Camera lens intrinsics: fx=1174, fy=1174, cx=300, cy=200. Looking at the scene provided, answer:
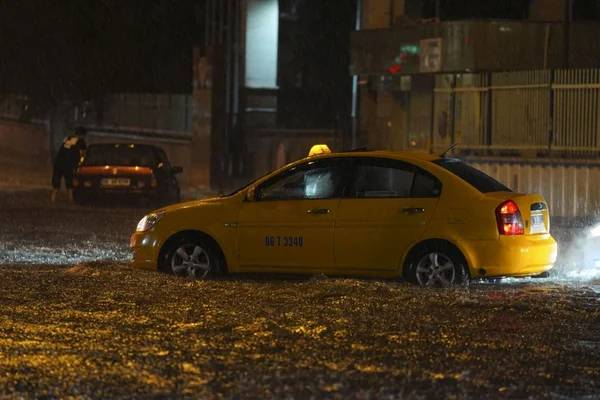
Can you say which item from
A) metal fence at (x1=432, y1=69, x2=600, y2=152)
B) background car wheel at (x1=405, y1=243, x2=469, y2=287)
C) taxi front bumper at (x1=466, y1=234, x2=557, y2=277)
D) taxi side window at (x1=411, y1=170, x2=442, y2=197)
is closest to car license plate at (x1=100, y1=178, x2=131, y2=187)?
metal fence at (x1=432, y1=69, x2=600, y2=152)

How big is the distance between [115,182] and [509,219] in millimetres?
13202

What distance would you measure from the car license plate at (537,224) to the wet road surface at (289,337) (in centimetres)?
57

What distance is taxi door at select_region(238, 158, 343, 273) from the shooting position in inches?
450

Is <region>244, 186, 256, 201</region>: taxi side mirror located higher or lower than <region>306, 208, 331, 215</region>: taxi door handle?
higher

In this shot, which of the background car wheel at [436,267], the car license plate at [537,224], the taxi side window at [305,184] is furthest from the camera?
the taxi side window at [305,184]

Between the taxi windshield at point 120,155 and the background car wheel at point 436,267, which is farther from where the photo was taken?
the taxi windshield at point 120,155

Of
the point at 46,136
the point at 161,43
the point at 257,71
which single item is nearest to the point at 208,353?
the point at 257,71

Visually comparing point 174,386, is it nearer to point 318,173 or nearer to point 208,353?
point 208,353

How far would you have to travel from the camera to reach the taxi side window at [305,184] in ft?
38.0

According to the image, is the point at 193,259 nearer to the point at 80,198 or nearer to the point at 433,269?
the point at 433,269

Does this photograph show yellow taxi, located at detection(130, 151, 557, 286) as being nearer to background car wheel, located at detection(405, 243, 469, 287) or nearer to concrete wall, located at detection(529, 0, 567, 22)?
background car wheel, located at detection(405, 243, 469, 287)

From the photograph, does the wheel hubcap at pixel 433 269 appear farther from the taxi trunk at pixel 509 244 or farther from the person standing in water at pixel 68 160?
the person standing in water at pixel 68 160

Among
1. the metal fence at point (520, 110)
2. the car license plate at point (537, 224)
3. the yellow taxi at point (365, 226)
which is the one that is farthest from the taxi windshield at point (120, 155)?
the car license plate at point (537, 224)

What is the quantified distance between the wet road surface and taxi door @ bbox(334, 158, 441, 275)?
0.88ft
